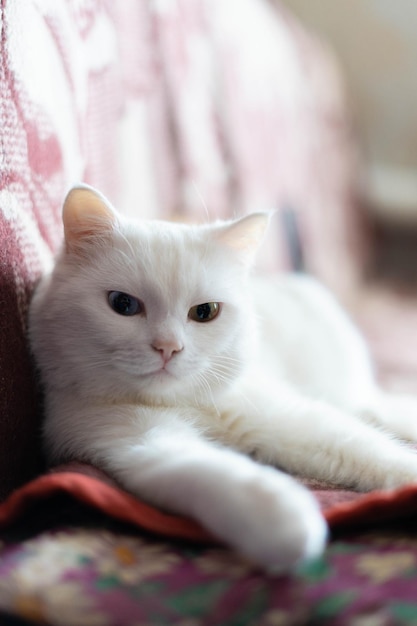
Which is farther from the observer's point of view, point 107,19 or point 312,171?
point 312,171

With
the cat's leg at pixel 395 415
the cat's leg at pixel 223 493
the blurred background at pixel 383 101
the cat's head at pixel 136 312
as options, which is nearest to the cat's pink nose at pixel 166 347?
the cat's head at pixel 136 312

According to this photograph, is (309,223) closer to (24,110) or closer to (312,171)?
(312,171)

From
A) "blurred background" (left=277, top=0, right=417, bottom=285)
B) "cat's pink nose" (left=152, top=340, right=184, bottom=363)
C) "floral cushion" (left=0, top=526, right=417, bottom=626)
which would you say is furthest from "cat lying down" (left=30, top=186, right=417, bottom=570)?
"blurred background" (left=277, top=0, right=417, bottom=285)

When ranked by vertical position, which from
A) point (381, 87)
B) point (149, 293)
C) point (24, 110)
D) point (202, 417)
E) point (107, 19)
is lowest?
point (202, 417)

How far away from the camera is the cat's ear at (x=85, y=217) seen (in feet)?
3.19

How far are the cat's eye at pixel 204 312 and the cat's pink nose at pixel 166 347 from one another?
0.29 ft

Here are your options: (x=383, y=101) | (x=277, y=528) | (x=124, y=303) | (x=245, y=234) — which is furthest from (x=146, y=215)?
(x=383, y=101)

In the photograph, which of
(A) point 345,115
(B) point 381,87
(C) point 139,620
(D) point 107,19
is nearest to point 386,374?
(D) point 107,19

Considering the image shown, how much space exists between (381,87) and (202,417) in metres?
3.40

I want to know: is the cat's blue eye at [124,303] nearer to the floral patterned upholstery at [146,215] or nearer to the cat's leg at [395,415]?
the floral patterned upholstery at [146,215]

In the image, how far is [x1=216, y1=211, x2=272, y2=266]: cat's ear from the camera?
108 centimetres

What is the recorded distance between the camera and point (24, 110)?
1066 millimetres

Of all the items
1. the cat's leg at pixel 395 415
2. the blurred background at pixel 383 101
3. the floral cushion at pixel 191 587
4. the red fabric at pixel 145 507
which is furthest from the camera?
the blurred background at pixel 383 101

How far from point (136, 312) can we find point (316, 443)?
0.33 m
